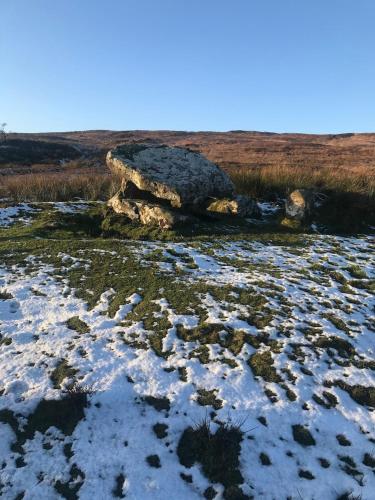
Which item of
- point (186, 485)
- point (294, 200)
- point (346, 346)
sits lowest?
point (186, 485)

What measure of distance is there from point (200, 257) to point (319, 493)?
20.6ft

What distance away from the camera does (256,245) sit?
10977 mm

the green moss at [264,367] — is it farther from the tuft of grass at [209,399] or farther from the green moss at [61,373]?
the green moss at [61,373]

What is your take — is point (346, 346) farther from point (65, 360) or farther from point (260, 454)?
point (65, 360)

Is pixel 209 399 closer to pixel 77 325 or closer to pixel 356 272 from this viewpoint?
pixel 77 325

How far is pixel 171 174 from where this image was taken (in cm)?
1367

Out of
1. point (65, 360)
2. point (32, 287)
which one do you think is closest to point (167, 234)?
point (32, 287)

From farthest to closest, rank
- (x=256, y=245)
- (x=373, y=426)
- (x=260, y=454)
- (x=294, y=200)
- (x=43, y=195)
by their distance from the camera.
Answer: (x=43, y=195), (x=294, y=200), (x=256, y=245), (x=373, y=426), (x=260, y=454)

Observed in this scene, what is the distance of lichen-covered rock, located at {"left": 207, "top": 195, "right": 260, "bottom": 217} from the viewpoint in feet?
43.7

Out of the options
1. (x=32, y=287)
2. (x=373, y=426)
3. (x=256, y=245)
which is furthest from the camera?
(x=256, y=245)

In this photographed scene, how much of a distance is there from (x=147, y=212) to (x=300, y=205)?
16.5 feet

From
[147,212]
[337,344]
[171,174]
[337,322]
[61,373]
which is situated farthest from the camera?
[171,174]

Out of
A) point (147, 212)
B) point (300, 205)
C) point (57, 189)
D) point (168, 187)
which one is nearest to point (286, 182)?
point (300, 205)

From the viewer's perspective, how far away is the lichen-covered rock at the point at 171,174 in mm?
13211
